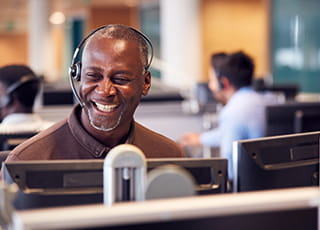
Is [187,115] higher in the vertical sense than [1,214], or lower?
lower

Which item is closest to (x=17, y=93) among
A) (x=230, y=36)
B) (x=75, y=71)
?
(x=75, y=71)

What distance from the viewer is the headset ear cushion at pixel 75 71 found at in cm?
153

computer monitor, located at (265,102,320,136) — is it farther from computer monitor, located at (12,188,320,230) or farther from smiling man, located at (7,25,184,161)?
computer monitor, located at (12,188,320,230)

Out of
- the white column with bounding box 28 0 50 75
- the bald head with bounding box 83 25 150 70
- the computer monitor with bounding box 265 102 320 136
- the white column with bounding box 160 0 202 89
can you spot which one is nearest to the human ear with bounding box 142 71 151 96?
the bald head with bounding box 83 25 150 70

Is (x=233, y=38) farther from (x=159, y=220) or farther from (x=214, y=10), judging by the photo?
(x=159, y=220)

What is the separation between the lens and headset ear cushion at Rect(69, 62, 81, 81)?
5.02 feet

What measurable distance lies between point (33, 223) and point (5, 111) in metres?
1.98

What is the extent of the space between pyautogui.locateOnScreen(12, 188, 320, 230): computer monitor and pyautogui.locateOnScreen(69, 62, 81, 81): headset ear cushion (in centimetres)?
84

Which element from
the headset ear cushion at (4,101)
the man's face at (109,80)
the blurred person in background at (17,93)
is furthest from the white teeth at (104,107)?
the headset ear cushion at (4,101)

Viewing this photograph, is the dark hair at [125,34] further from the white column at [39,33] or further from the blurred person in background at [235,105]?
the white column at [39,33]

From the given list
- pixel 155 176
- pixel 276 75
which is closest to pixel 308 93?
pixel 276 75

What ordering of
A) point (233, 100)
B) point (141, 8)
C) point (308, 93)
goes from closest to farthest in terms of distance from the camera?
point (233, 100), point (308, 93), point (141, 8)

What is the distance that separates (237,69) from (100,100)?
220 cm

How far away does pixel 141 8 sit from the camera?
17.5 metres
